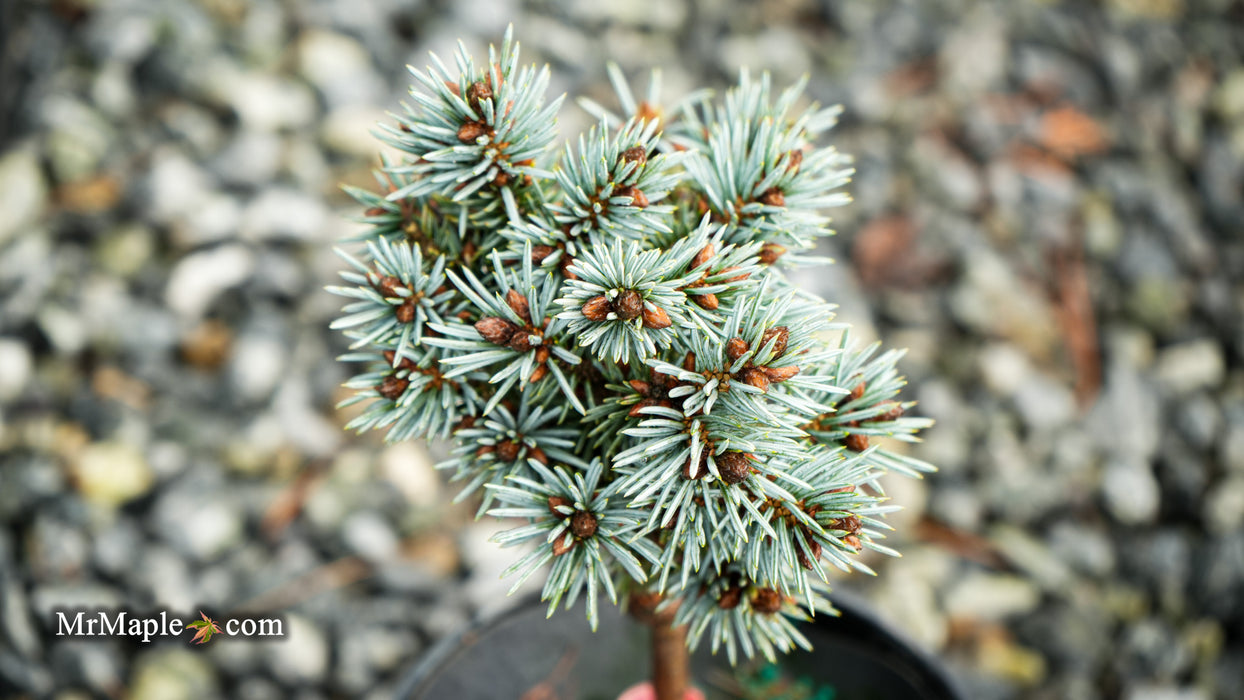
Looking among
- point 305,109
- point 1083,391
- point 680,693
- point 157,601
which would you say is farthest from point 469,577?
point 1083,391

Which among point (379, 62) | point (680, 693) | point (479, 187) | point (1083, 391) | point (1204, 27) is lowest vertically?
point (680, 693)

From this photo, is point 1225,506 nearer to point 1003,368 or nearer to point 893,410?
point 1003,368

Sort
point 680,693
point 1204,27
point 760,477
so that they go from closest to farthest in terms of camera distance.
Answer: point 760,477 < point 680,693 < point 1204,27

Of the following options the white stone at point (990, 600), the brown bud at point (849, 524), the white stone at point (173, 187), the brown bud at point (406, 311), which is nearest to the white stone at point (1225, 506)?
the white stone at point (990, 600)

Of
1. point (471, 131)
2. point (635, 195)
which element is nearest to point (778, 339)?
point (635, 195)

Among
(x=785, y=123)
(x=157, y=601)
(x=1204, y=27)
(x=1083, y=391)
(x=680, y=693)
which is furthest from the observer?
(x=1204, y=27)

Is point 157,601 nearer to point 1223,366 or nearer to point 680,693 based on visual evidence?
point 680,693

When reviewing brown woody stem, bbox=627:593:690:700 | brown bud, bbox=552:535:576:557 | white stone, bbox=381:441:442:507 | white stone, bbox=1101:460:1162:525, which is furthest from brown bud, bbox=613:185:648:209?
white stone, bbox=1101:460:1162:525

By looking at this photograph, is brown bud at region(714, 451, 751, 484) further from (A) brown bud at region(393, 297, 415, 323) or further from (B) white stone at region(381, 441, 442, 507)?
(B) white stone at region(381, 441, 442, 507)

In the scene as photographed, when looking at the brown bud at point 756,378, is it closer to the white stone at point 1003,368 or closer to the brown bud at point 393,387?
the brown bud at point 393,387
